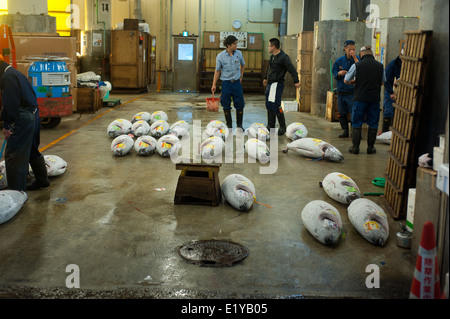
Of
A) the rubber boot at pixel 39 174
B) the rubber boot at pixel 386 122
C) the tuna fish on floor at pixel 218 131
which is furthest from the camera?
the rubber boot at pixel 386 122

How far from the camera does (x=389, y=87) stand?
31.1ft

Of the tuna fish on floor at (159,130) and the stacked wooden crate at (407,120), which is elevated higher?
the stacked wooden crate at (407,120)

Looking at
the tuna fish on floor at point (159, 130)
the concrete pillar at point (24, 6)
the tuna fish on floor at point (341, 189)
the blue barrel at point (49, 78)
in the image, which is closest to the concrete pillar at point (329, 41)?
the tuna fish on floor at point (159, 130)

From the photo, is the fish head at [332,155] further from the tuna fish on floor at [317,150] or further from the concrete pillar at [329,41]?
the concrete pillar at [329,41]

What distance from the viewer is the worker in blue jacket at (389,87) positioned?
29.8 feet

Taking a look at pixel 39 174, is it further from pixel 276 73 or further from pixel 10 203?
pixel 276 73

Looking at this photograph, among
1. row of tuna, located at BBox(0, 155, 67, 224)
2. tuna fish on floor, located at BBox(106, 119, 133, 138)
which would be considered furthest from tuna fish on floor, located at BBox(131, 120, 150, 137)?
row of tuna, located at BBox(0, 155, 67, 224)

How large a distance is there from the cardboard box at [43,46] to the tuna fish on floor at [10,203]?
7415mm

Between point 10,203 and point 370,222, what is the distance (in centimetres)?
379

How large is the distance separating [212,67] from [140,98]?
209 inches

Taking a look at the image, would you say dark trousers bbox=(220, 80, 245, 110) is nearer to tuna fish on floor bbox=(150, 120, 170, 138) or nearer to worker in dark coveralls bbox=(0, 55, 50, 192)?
tuna fish on floor bbox=(150, 120, 170, 138)

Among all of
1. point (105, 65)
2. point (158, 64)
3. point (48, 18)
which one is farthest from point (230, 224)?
point (158, 64)

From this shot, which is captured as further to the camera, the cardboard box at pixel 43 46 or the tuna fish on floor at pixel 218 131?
the cardboard box at pixel 43 46

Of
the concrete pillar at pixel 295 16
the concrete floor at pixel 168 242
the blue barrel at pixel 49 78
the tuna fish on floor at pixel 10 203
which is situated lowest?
the concrete floor at pixel 168 242
